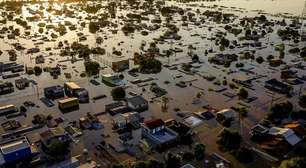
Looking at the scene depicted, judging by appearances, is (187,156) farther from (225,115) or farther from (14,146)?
(14,146)

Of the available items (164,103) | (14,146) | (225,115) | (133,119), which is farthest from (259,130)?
(14,146)

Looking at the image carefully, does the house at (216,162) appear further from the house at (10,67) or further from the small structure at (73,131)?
the house at (10,67)

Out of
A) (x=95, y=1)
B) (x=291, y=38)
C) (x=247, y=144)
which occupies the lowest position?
(x=247, y=144)

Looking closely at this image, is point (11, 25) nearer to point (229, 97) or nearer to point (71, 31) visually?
point (71, 31)

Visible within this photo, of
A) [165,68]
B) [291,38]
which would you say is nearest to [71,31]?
[165,68]

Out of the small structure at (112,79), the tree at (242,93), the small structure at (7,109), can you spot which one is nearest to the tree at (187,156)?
the tree at (242,93)
